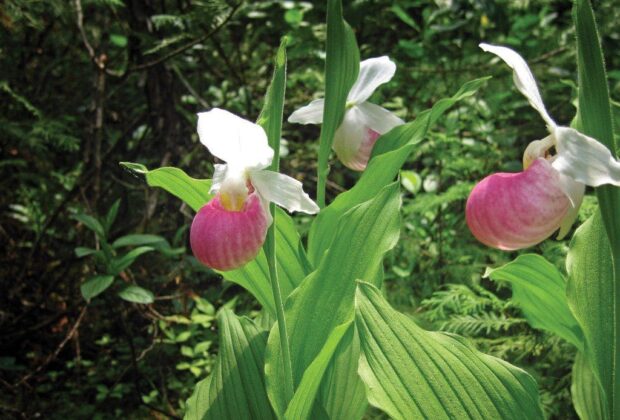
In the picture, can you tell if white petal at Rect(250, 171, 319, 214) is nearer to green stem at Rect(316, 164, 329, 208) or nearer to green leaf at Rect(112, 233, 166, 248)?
green stem at Rect(316, 164, 329, 208)

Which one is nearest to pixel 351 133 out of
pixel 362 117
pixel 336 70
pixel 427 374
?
pixel 362 117

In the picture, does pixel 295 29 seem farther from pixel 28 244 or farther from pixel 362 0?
pixel 28 244

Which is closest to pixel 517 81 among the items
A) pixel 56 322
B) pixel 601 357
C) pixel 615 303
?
pixel 615 303

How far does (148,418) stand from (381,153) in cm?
120

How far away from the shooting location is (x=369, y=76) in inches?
49.9

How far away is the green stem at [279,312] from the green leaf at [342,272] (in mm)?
24

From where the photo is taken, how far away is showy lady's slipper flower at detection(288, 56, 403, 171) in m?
1.25

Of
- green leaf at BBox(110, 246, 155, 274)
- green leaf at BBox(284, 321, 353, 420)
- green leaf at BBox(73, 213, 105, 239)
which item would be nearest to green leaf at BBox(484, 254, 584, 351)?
green leaf at BBox(284, 321, 353, 420)

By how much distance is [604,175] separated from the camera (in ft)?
2.58

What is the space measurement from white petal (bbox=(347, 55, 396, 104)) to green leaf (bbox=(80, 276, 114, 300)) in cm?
87

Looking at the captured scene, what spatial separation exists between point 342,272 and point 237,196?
0.86ft

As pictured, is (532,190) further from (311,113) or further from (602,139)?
(311,113)

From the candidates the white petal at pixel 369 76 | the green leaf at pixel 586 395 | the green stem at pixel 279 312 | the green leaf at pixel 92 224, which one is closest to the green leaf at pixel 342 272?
the green stem at pixel 279 312

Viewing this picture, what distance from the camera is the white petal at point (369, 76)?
1.25m
